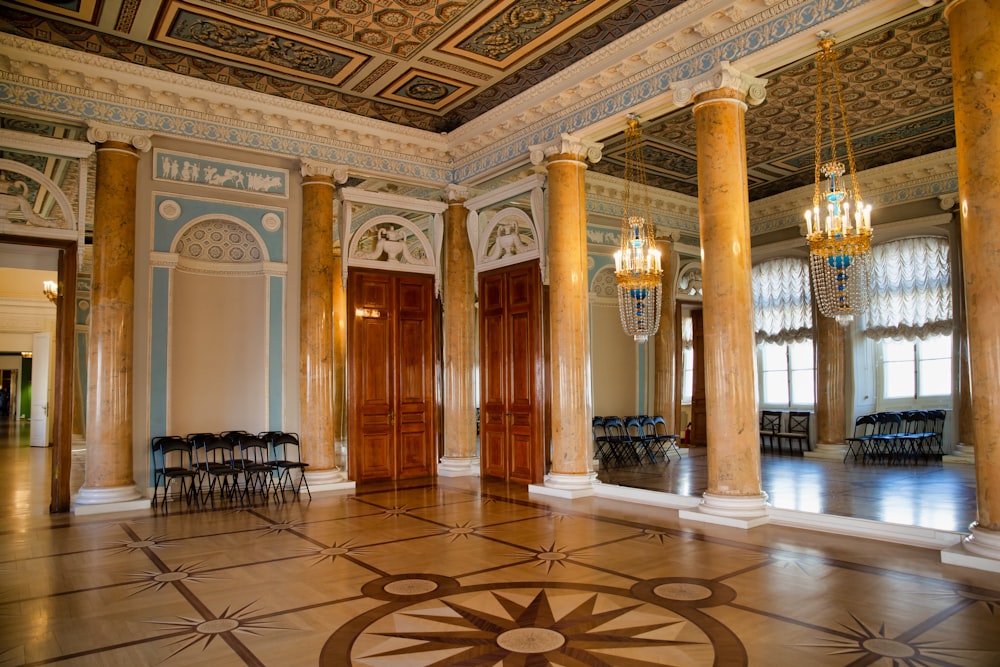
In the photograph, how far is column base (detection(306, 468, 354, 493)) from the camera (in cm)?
932

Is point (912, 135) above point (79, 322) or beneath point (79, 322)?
above

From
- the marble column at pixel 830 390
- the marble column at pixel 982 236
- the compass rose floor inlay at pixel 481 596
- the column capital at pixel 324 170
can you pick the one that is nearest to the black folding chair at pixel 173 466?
the compass rose floor inlay at pixel 481 596

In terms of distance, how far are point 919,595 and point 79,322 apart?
16.4m

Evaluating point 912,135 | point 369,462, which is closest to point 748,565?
point 369,462

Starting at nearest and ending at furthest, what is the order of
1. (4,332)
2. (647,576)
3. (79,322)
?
(647,576)
(79,322)
(4,332)

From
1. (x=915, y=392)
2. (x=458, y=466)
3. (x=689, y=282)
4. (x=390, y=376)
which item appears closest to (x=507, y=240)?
(x=390, y=376)

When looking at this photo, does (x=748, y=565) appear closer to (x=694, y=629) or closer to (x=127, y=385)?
(x=694, y=629)

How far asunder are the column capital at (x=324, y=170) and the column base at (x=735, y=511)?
20.9 feet

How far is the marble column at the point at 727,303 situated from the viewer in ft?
22.4

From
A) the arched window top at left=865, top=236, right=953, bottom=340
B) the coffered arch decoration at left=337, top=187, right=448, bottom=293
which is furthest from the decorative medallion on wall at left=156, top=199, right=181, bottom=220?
the arched window top at left=865, top=236, right=953, bottom=340

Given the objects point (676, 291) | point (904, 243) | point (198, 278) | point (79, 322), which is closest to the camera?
point (198, 278)

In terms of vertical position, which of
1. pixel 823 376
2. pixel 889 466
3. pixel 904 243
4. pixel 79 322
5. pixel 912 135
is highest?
pixel 912 135

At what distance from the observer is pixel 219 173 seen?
9227 mm

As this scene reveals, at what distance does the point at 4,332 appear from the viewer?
19.2 meters
